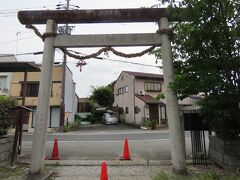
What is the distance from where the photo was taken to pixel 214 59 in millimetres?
7215

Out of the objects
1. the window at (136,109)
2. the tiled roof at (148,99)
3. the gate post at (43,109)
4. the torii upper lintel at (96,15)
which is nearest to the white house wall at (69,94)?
the window at (136,109)

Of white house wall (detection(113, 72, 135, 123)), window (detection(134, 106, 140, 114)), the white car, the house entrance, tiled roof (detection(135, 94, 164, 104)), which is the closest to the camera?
tiled roof (detection(135, 94, 164, 104))

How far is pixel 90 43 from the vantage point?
8484 mm

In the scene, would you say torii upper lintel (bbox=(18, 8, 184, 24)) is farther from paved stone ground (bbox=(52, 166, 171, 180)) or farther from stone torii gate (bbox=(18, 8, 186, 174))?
paved stone ground (bbox=(52, 166, 171, 180))

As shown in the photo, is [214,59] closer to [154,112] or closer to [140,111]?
[154,112]

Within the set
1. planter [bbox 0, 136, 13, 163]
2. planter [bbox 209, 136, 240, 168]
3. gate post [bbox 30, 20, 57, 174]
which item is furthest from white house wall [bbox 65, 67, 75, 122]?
planter [bbox 209, 136, 240, 168]

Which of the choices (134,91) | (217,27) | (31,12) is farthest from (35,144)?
(134,91)

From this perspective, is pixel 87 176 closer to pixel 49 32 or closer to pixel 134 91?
pixel 49 32

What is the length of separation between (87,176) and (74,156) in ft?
11.1

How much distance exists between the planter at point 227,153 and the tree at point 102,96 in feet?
133

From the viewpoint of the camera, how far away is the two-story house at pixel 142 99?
32906 millimetres

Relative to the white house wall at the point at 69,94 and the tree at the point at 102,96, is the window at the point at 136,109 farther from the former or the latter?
the tree at the point at 102,96

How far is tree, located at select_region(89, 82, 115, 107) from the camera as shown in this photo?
159 feet

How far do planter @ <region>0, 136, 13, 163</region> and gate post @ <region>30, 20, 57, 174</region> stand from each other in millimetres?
1448
